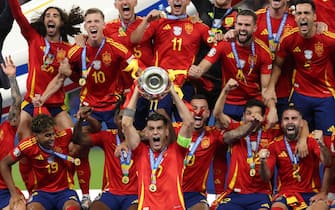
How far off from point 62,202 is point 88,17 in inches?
75.1

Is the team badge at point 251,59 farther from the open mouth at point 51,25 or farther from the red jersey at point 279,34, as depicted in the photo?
the open mouth at point 51,25

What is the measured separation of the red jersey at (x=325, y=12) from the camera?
14.7m

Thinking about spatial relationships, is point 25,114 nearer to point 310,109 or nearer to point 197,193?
point 197,193

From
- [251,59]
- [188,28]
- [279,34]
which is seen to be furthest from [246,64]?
[188,28]

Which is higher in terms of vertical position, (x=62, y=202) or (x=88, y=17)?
(x=88, y=17)

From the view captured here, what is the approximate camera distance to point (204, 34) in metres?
14.7

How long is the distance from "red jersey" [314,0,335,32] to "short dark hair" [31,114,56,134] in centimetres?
297

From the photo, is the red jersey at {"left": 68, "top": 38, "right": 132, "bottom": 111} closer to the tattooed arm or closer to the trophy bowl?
the tattooed arm

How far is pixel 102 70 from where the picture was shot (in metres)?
14.7

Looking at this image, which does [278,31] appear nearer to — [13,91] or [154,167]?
[154,167]

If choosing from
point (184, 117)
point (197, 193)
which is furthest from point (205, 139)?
point (184, 117)

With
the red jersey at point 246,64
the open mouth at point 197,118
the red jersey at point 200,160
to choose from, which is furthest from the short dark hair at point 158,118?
the red jersey at point 246,64

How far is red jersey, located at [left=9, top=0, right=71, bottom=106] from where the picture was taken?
49.1 ft

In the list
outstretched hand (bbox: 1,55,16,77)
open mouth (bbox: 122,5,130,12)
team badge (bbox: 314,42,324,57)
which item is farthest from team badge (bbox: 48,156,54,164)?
team badge (bbox: 314,42,324,57)
